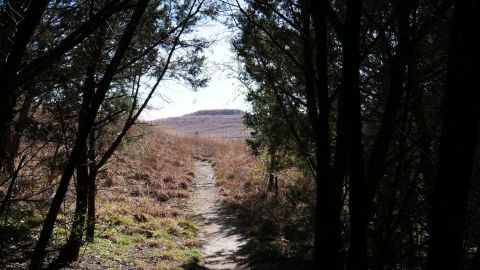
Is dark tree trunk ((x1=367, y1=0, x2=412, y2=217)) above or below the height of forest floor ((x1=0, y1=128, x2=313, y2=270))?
above

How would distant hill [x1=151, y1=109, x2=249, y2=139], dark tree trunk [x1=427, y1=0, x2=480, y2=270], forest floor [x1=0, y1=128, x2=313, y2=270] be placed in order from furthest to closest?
distant hill [x1=151, y1=109, x2=249, y2=139] < forest floor [x1=0, y1=128, x2=313, y2=270] < dark tree trunk [x1=427, y1=0, x2=480, y2=270]

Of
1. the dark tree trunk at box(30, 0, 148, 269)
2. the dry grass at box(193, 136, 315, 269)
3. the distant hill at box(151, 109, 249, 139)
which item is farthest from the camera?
the distant hill at box(151, 109, 249, 139)

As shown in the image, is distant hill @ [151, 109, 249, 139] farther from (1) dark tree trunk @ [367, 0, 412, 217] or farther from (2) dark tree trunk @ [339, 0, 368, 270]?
(2) dark tree trunk @ [339, 0, 368, 270]

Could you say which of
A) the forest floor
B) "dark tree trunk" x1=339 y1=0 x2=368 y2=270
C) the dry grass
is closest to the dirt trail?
the forest floor

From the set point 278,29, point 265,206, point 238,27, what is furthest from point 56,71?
point 265,206

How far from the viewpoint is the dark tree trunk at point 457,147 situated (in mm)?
1924

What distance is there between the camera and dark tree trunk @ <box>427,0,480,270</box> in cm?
192

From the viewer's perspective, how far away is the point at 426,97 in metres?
5.12

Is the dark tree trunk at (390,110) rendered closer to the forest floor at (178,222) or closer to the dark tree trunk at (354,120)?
the dark tree trunk at (354,120)

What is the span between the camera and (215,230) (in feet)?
46.9

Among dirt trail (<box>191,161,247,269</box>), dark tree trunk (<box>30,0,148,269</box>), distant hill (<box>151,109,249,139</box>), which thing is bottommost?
dirt trail (<box>191,161,247,269</box>)

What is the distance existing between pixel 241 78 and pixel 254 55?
2.47ft

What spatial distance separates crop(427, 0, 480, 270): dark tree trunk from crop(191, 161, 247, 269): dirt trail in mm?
9120

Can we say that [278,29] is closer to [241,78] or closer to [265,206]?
[241,78]
